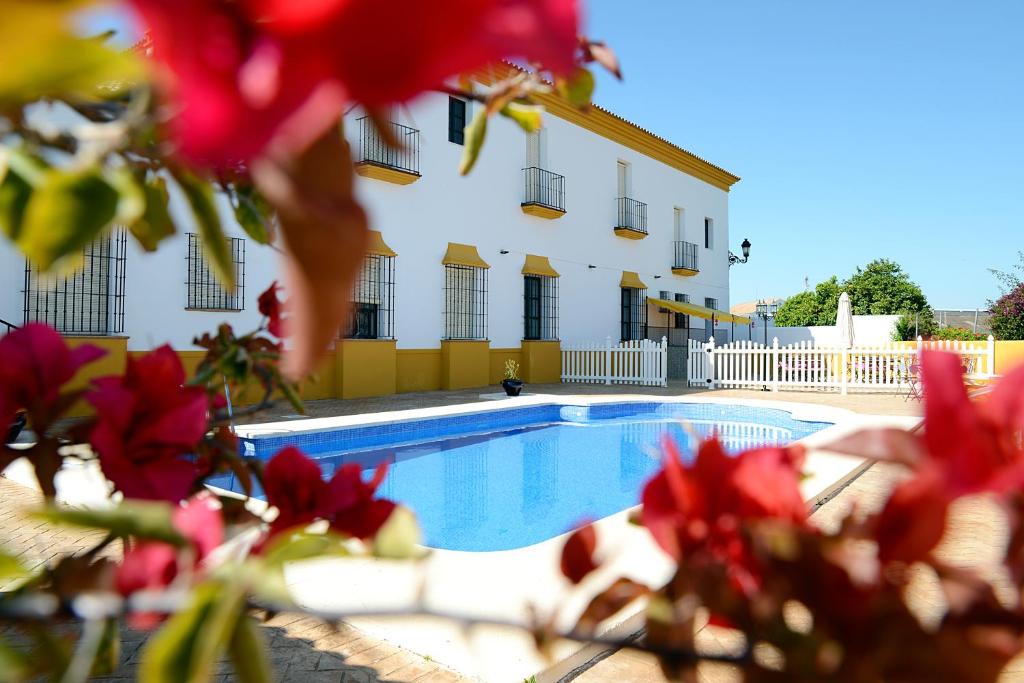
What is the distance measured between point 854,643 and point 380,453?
7017 mm

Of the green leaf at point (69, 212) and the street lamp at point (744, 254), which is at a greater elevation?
the street lamp at point (744, 254)

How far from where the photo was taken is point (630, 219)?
16969 millimetres

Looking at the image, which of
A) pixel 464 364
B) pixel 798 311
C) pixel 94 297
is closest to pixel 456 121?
pixel 464 364

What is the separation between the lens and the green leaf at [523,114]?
674 mm

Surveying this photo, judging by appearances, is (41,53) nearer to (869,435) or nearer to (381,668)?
(869,435)

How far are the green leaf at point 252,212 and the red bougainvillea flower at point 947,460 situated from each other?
1.79 feet

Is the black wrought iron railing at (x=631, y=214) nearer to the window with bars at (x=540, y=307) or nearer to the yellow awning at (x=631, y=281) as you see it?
the yellow awning at (x=631, y=281)

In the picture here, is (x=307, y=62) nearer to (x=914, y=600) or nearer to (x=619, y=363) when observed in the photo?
(x=914, y=600)

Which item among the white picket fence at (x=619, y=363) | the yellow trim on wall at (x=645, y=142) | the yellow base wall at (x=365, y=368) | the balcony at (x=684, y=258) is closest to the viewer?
the yellow base wall at (x=365, y=368)

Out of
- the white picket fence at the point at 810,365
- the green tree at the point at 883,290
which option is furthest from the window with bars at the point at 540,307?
the green tree at the point at 883,290

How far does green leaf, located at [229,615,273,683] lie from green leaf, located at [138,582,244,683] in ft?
0.11

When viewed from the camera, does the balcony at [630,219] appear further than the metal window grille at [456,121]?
Yes

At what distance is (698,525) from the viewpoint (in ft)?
1.19

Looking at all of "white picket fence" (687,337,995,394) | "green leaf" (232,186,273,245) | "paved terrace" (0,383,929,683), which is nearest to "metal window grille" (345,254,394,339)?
"white picket fence" (687,337,995,394)
